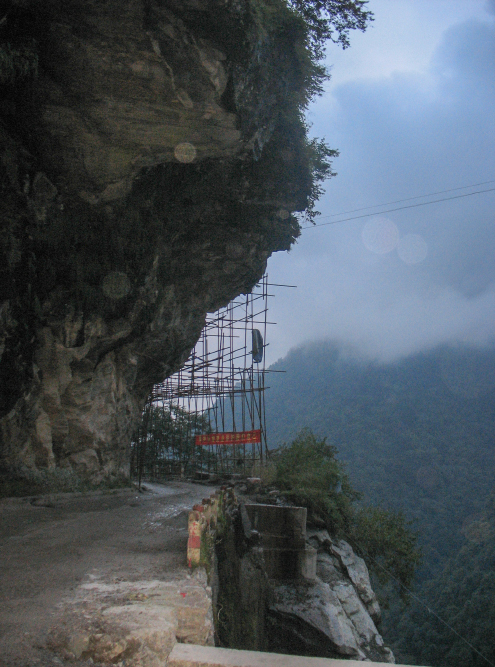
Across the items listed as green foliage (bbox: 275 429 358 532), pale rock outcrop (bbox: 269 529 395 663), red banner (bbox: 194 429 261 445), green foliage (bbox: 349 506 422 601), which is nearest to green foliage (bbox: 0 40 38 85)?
green foliage (bbox: 275 429 358 532)

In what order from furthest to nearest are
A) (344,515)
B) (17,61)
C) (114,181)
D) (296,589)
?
1. (344,515)
2. (114,181)
3. (296,589)
4. (17,61)

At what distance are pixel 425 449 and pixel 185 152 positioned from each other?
243 feet

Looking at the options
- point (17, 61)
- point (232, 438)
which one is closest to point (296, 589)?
point (232, 438)

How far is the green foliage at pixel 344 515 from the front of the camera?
40.6ft

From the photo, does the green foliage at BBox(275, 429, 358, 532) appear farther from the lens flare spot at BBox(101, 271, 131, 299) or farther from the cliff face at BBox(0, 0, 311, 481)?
the lens flare spot at BBox(101, 271, 131, 299)

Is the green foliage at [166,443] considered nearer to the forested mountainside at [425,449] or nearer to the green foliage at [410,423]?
the forested mountainside at [425,449]

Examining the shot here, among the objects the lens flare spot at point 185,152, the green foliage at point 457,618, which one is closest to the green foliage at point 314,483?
the lens flare spot at point 185,152

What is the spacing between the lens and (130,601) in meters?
3.34

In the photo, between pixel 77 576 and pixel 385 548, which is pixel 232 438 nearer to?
pixel 385 548

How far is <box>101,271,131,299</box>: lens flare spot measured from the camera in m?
11.3

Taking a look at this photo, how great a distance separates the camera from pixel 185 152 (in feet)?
33.5

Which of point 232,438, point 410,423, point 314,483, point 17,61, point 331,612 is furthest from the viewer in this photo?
point 410,423

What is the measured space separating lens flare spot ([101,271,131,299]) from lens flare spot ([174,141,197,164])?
10.5ft

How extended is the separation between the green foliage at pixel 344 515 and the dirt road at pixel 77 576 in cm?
550
